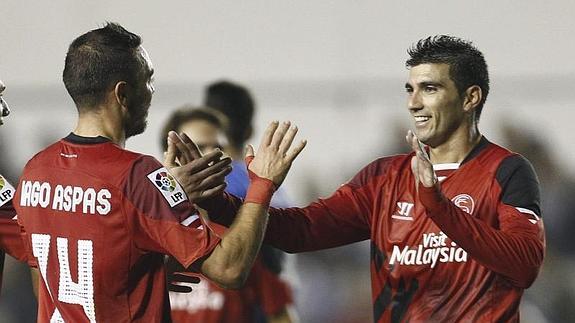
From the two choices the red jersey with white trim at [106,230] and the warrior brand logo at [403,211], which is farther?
the warrior brand logo at [403,211]

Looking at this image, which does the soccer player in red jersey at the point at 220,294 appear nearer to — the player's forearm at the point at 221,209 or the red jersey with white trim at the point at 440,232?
the red jersey with white trim at the point at 440,232

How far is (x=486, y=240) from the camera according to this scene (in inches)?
145

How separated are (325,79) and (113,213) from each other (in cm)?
445

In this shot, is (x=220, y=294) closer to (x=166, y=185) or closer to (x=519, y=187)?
(x=519, y=187)

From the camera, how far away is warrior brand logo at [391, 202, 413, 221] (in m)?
4.12

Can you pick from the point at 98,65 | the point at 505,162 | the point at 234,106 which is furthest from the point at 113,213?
the point at 234,106

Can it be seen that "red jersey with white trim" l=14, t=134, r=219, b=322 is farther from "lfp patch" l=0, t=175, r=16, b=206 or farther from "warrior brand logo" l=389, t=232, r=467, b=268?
"warrior brand logo" l=389, t=232, r=467, b=268

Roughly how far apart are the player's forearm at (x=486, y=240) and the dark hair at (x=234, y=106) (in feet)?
8.41

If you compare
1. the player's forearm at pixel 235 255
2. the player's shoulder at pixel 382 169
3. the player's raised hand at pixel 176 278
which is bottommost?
the player's raised hand at pixel 176 278

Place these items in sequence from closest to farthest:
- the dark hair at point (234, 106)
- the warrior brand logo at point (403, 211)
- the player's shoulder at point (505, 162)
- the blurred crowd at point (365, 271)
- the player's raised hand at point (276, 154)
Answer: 1. the player's raised hand at point (276, 154)
2. the player's shoulder at point (505, 162)
3. the warrior brand logo at point (403, 211)
4. the dark hair at point (234, 106)
5. the blurred crowd at point (365, 271)

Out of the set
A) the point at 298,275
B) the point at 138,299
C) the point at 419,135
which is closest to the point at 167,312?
the point at 138,299

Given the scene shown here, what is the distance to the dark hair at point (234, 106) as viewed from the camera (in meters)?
6.29

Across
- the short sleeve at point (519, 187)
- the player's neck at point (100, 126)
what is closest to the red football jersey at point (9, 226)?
the player's neck at point (100, 126)

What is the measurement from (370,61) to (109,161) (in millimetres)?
4450
